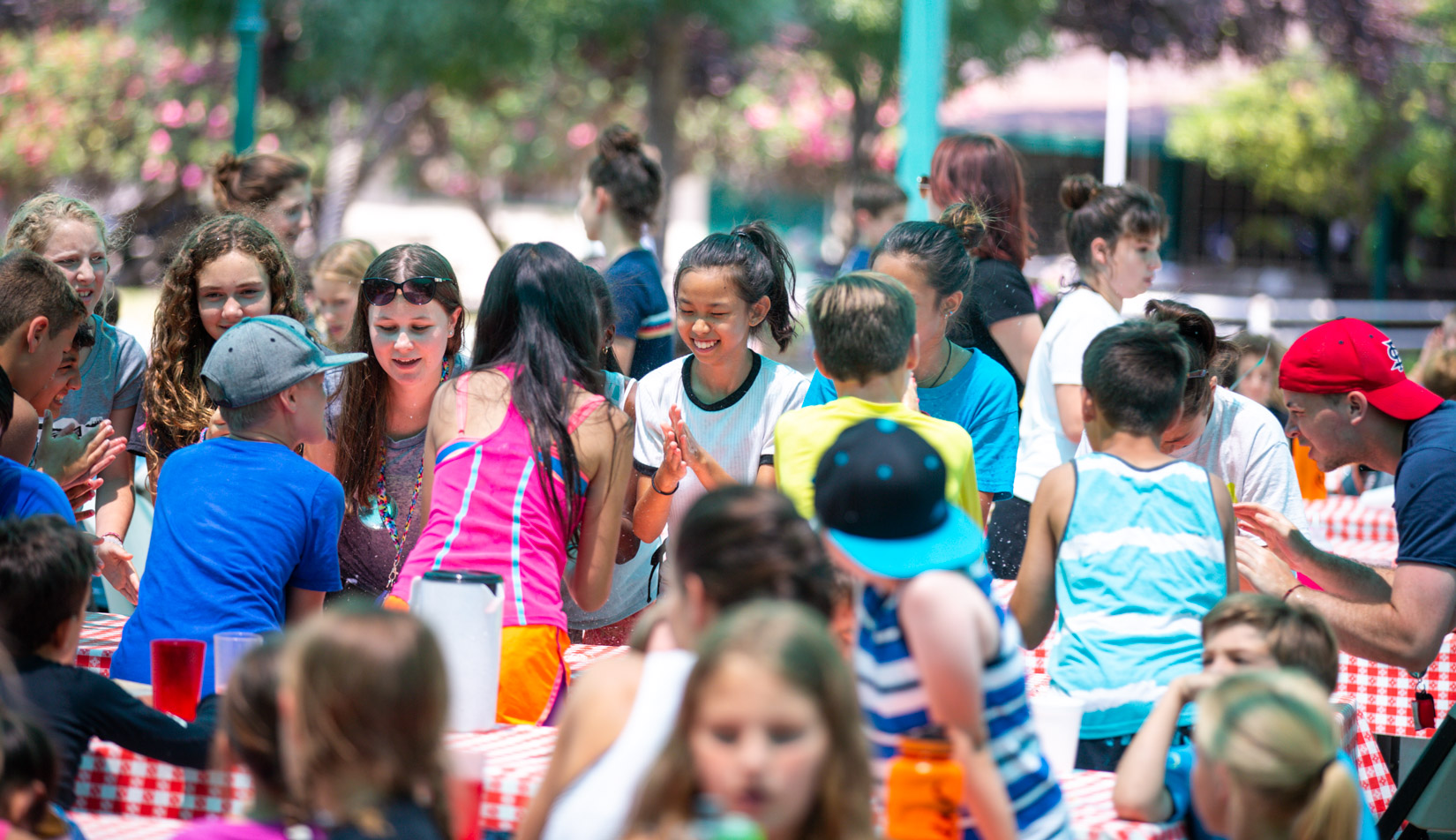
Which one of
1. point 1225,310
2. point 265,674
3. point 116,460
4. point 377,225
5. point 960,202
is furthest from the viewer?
point 377,225

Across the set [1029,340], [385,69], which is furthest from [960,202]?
[385,69]

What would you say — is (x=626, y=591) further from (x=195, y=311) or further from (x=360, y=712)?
(x=360, y=712)

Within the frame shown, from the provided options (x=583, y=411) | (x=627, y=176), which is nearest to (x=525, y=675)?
(x=583, y=411)

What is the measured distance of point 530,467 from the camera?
10.3 feet

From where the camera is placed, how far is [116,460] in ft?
13.7

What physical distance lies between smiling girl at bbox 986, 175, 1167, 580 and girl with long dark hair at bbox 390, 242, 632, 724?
1.49m

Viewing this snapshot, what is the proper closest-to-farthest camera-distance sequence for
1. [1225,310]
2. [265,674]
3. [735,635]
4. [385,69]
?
[735,635] → [265,674] → [385,69] → [1225,310]

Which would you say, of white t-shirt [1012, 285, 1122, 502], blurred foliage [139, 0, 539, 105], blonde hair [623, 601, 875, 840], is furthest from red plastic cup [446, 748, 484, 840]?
blurred foliage [139, 0, 539, 105]

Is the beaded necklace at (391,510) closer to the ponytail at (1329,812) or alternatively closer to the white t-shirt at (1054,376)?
the white t-shirt at (1054,376)

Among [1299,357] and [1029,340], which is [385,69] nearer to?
[1029,340]

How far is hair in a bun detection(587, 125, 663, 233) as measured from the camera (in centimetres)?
554

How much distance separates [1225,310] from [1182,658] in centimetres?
1372

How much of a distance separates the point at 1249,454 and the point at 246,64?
20.0ft

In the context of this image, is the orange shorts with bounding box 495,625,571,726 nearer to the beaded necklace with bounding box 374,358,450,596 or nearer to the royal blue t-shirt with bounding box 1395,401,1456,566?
the beaded necklace with bounding box 374,358,450,596
